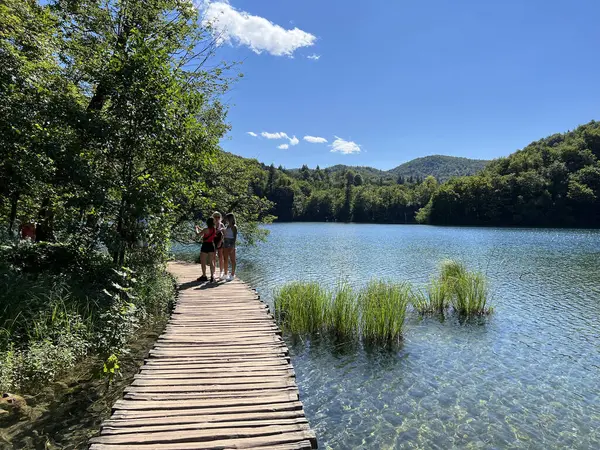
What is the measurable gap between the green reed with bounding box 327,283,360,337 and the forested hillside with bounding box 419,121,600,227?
8565cm

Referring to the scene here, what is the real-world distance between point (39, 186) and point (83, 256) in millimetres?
1869

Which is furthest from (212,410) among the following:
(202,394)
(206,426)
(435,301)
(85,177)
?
(435,301)

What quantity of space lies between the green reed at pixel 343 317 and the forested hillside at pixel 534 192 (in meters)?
85.7

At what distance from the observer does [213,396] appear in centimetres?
477

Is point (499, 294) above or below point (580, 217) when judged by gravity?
below

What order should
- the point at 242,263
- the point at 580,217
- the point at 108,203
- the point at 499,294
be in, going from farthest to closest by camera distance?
Answer: the point at 580,217, the point at 242,263, the point at 499,294, the point at 108,203

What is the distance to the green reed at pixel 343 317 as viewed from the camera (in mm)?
9906

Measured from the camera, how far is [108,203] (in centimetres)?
776

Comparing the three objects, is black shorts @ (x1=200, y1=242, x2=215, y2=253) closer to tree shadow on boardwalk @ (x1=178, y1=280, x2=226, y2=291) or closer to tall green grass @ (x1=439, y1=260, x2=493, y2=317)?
tree shadow on boardwalk @ (x1=178, y1=280, x2=226, y2=291)

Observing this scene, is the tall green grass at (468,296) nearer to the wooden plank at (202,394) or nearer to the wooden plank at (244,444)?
the wooden plank at (202,394)

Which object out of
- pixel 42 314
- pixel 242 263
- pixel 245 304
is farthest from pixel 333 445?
pixel 242 263

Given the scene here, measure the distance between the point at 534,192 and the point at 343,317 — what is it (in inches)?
3564

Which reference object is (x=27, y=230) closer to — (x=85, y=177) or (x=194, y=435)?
(x=85, y=177)

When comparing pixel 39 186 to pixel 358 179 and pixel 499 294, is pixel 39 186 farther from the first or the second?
pixel 358 179
